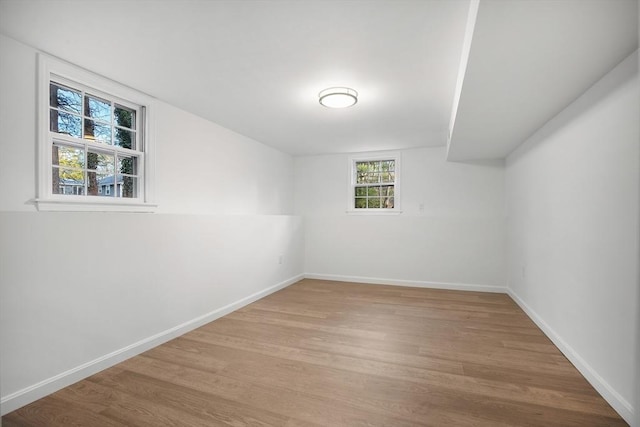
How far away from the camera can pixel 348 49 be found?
220 centimetres

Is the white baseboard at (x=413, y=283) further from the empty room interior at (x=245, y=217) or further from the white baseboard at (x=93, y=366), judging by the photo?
the white baseboard at (x=93, y=366)

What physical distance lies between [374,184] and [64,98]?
442 centimetres

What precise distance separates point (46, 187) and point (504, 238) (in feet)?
18.2

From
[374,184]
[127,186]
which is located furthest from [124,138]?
[374,184]

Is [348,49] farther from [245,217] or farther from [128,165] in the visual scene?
[245,217]

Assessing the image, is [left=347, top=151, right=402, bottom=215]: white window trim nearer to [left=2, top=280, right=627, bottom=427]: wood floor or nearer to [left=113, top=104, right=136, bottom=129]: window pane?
[left=2, top=280, right=627, bottom=427]: wood floor

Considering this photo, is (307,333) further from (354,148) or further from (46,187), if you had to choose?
(354,148)

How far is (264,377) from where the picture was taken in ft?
7.37

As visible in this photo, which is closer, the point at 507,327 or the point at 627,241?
the point at 627,241

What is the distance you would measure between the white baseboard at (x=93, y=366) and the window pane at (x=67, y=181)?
133 centimetres

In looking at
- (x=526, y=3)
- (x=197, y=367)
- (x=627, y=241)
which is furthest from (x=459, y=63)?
(x=197, y=367)

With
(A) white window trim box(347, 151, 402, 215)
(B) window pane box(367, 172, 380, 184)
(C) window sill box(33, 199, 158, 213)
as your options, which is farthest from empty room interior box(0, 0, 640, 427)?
(B) window pane box(367, 172, 380, 184)

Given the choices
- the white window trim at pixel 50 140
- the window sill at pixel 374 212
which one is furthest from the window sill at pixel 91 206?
the window sill at pixel 374 212

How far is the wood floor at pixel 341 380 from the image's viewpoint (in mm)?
1804
